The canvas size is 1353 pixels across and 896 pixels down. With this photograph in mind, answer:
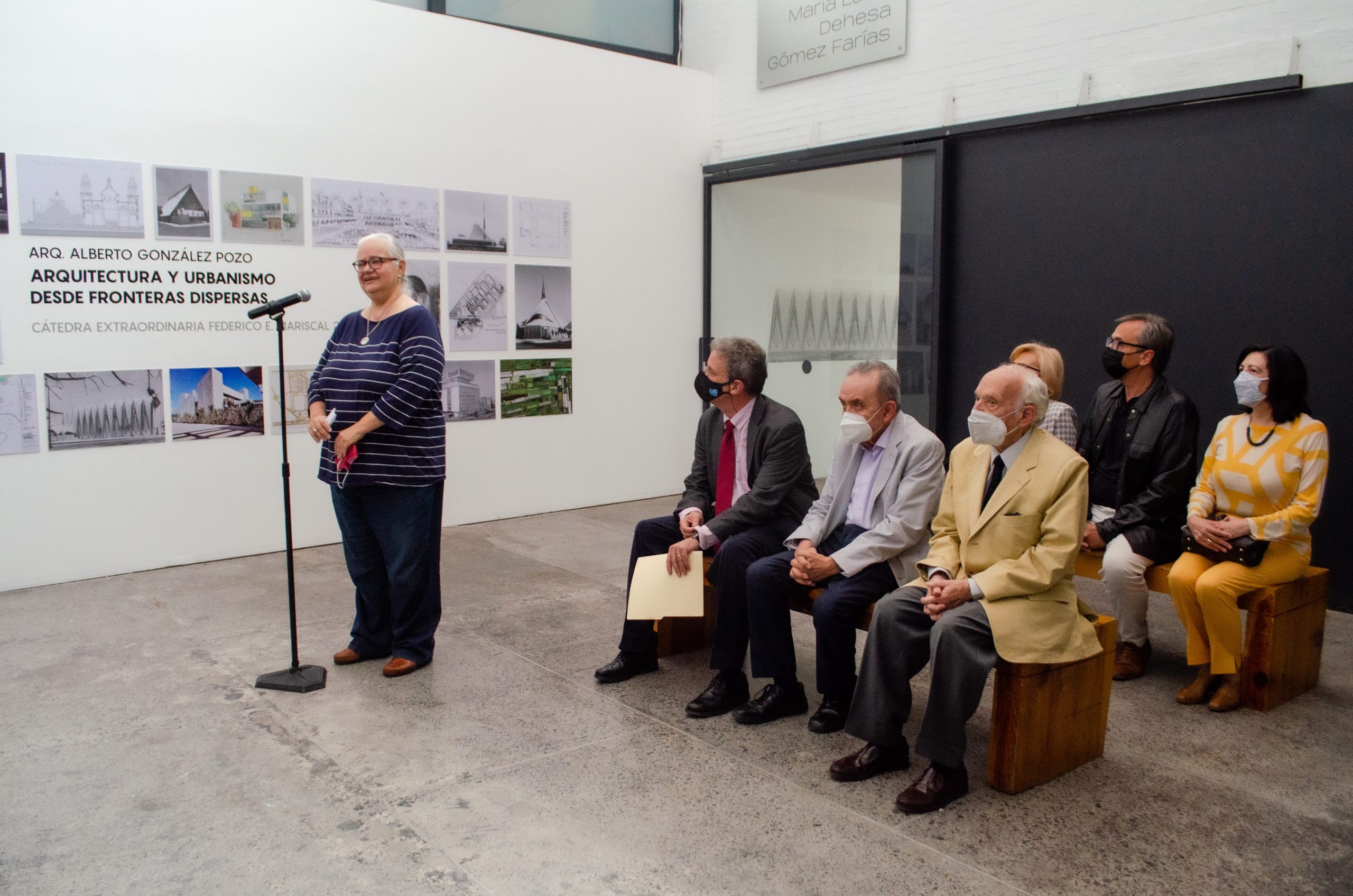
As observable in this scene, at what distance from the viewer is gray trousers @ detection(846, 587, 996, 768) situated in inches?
124

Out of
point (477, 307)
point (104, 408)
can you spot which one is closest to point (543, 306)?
point (477, 307)

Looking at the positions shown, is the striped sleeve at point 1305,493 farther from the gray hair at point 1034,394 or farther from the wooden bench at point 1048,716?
the gray hair at point 1034,394

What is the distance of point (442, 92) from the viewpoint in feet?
23.6

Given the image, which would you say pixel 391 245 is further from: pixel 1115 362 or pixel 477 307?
pixel 477 307

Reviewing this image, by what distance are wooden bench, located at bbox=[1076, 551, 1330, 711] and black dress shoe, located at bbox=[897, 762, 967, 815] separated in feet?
4.81

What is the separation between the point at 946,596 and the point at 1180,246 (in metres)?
3.56

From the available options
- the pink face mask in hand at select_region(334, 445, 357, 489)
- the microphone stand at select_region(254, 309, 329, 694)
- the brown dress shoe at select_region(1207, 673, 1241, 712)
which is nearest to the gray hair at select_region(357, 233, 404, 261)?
the microphone stand at select_region(254, 309, 329, 694)

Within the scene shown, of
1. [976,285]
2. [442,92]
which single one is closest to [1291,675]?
[976,285]

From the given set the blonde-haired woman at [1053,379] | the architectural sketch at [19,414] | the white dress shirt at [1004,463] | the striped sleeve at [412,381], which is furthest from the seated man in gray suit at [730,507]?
the architectural sketch at [19,414]

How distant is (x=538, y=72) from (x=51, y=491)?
167 inches

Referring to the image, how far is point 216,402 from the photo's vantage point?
635 centimetres

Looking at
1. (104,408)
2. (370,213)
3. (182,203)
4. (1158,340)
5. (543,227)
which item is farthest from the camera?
(543,227)

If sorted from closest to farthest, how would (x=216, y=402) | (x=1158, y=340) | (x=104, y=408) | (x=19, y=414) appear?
(x=1158, y=340)
(x=19, y=414)
(x=104, y=408)
(x=216, y=402)

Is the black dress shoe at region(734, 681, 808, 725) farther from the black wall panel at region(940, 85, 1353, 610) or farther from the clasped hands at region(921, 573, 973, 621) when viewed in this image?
the black wall panel at region(940, 85, 1353, 610)
